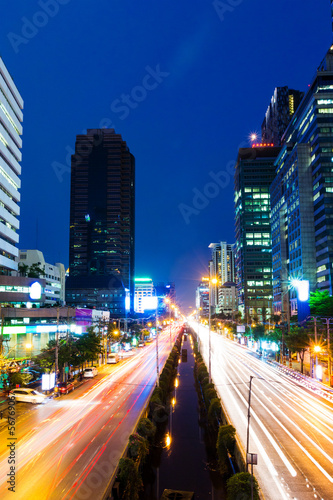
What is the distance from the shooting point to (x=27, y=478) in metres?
23.4

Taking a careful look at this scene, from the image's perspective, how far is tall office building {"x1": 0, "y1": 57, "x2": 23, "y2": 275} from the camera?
84.4 m

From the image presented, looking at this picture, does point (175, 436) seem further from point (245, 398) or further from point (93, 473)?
point (93, 473)

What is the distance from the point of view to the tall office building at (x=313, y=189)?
4801 inches

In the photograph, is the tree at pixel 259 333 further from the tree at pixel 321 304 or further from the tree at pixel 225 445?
the tree at pixel 225 445

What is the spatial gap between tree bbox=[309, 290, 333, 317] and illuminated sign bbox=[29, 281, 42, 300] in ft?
221

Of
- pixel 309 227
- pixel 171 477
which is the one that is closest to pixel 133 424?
Answer: pixel 171 477

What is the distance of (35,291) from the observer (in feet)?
271

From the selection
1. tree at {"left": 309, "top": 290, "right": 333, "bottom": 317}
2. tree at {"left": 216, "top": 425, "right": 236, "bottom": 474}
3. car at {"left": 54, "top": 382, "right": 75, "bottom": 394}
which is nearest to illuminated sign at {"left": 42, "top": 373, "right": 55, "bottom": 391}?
car at {"left": 54, "top": 382, "right": 75, "bottom": 394}

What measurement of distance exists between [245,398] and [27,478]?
28.8 meters

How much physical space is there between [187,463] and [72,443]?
10086 millimetres

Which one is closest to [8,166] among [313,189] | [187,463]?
[187,463]

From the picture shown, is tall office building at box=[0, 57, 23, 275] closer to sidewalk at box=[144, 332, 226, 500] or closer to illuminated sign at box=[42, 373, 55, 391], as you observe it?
illuminated sign at box=[42, 373, 55, 391]

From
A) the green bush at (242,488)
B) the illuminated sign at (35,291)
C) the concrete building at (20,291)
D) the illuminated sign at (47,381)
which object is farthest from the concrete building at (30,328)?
the green bush at (242,488)

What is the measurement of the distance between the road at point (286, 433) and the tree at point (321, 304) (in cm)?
4407
